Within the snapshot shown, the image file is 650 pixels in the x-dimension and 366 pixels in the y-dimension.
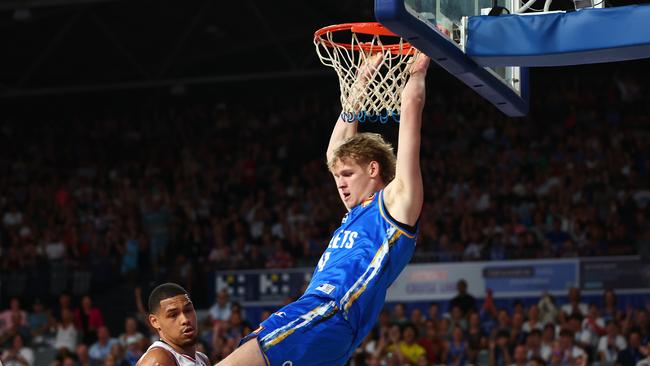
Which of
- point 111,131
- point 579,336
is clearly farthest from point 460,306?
point 111,131

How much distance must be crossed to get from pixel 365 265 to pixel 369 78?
1.62 metres

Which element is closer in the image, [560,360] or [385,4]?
[385,4]

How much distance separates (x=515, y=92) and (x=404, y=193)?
2.00m

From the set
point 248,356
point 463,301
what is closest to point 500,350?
point 463,301

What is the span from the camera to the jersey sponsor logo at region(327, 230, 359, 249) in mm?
5527

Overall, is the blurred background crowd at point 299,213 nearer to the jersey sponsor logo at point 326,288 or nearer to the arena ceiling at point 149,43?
the arena ceiling at point 149,43

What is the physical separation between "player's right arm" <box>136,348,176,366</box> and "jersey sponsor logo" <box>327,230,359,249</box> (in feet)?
3.41

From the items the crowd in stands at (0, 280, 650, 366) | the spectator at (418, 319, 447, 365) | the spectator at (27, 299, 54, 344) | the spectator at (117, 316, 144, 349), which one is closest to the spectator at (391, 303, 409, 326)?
the crowd in stands at (0, 280, 650, 366)

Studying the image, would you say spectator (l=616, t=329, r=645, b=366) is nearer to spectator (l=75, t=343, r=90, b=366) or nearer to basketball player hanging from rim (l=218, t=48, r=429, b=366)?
spectator (l=75, t=343, r=90, b=366)

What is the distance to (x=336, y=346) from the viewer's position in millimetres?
5312

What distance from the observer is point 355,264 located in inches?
213

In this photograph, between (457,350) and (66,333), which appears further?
(66,333)

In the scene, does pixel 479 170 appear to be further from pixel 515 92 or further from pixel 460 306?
pixel 515 92

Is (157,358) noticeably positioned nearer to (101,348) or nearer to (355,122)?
(355,122)
